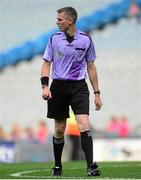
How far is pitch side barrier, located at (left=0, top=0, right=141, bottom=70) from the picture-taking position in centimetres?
2992

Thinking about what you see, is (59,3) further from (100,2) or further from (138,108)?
(138,108)

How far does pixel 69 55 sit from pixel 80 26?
74.9 feet

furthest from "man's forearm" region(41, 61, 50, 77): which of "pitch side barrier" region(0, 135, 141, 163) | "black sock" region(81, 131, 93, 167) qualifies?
"pitch side barrier" region(0, 135, 141, 163)

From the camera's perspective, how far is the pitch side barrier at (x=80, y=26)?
98.2 ft

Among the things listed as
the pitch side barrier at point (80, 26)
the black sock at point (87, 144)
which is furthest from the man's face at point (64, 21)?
the pitch side barrier at point (80, 26)

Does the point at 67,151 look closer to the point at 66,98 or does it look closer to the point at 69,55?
the point at 66,98

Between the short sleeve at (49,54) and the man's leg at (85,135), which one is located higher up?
the short sleeve at (49,54)

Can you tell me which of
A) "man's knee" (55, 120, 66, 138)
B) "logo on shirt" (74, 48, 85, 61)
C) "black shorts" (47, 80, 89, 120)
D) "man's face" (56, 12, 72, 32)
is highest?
"man's face" (56, 12, 72, 32)

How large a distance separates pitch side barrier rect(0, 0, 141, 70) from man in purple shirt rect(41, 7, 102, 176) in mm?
20864

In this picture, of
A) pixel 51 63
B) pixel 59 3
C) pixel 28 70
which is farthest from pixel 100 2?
pixel 51 63

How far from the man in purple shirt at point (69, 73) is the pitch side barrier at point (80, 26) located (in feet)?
68.5

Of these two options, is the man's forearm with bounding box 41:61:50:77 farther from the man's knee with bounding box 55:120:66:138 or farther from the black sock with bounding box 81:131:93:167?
the black sock with bounding box 81:131:93:167

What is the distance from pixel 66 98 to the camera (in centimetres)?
873

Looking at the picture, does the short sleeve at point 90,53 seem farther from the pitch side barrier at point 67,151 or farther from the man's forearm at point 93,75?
the pitch side barrier at point 67,151
